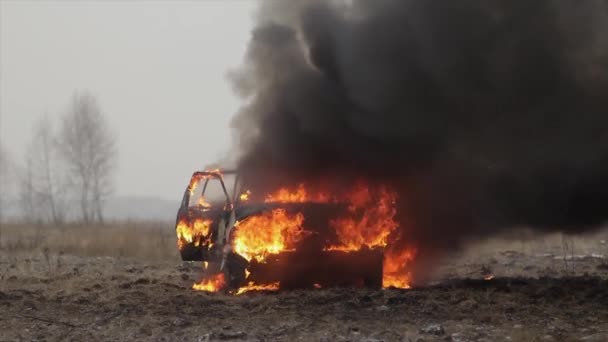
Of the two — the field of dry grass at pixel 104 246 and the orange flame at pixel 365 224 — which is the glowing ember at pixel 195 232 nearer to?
the orange flame at pixel 365 224

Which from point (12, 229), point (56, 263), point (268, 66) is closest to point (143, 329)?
point (268, 66)

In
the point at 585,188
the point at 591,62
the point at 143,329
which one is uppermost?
the point at 591,62

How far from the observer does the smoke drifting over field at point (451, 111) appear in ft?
35.1

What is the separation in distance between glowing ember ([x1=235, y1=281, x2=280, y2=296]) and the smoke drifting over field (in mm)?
1780

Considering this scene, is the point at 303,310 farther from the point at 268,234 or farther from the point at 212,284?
the point at 212,284

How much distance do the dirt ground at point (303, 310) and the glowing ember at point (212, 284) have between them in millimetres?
209

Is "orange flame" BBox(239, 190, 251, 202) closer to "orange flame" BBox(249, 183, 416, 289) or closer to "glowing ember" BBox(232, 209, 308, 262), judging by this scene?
"orange flame" BBox(249, 183, 416, 289)

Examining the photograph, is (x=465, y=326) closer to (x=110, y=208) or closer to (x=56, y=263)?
(x=56, y=263)

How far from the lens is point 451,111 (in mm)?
11047

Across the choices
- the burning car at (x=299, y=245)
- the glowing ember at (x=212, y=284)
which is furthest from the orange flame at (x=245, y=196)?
the glowing ember at (x=212, y=284)

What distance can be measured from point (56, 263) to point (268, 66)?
7127 mm

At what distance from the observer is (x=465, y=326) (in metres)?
7.81

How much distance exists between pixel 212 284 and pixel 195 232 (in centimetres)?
84

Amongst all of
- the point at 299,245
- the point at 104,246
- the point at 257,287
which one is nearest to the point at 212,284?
the point at 257,287
